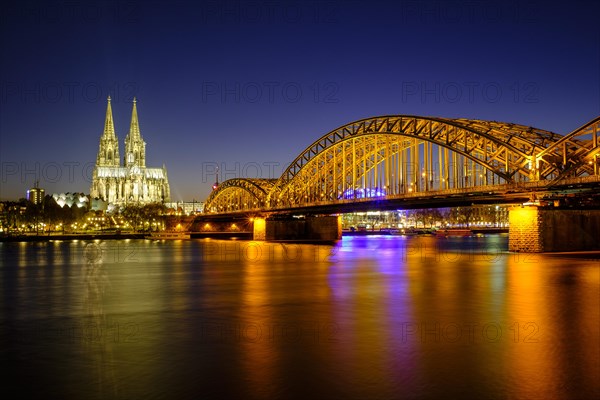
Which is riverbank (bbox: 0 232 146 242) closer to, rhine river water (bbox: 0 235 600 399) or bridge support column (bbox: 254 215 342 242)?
bridge support column (bbox: 254 215 342 242)

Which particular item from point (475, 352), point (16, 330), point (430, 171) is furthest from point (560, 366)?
point (430, 171)

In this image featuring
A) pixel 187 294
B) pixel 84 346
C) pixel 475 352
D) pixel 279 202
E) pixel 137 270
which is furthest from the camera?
pixel 279 202

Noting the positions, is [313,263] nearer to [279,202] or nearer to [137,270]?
[137,270]

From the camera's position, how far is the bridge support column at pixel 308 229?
111188 mm

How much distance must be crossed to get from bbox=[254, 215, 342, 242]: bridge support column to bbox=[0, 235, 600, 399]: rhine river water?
75598mm

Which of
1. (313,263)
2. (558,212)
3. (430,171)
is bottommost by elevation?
(313,263)

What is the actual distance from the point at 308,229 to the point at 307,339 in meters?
94.9

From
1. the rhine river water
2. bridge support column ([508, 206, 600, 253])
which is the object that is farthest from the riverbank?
bridge support column ([508, 206, 600, 253])

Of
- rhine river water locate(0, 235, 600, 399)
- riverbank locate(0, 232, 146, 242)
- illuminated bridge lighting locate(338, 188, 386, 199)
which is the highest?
illuminated bridge lighting locate(338, 188, 386, 199)

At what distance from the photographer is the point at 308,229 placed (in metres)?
113

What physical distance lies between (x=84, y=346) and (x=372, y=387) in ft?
27.2

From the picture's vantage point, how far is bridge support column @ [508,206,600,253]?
5231 cm

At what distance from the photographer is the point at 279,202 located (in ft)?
372

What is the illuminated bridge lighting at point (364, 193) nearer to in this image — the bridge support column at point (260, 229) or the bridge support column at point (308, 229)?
the bridge support column at point (308, 229)
